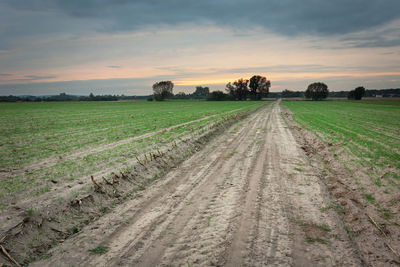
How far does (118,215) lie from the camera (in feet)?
17.5

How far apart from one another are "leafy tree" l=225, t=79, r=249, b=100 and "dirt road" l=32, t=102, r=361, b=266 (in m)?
140

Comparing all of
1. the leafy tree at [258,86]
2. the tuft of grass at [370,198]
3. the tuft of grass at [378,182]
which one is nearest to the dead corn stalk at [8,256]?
the tuft of grass at [370,198]

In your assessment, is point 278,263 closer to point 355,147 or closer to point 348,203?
point 348,203

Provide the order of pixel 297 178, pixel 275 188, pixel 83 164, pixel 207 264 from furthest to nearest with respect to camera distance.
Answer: pixel 83 164 < pixel 297 178 < pixel 275 188 < pixel 207 264

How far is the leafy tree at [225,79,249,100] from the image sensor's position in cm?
14362

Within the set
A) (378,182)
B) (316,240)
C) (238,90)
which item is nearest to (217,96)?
(238,90)

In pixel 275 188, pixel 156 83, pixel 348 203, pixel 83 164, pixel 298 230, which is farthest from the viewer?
pixel 156 83

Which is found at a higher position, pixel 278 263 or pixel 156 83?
pixel 156 83

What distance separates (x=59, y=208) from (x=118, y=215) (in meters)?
1.52

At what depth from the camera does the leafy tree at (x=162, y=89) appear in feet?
477

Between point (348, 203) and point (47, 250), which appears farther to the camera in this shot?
point (348, 203)

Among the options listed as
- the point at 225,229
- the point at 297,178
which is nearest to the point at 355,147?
the point at 297,178

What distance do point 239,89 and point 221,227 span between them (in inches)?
5672

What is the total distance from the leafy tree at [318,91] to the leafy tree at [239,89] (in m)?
37.0
